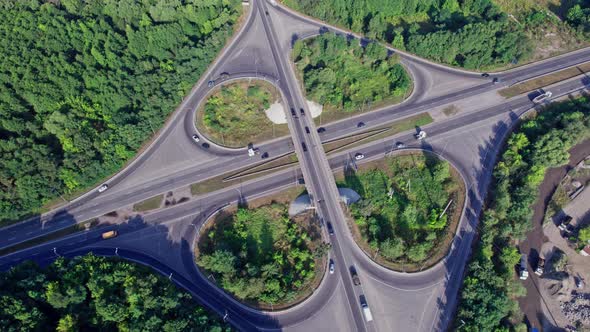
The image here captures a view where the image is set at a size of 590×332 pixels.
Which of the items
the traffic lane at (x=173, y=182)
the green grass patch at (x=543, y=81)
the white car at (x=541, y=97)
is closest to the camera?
the traffic lane at (x=173, y=182)

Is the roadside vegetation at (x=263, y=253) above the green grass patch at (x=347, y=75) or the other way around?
the other way around

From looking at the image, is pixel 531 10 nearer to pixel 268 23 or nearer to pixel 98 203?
pixel 268 23

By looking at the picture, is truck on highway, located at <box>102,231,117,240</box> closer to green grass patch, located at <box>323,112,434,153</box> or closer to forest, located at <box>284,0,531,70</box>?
green grass patch, located at <box>323,112,434,153</box>

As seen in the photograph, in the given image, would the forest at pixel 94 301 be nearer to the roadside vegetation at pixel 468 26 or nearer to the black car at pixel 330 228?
the black car at pixel 330 228

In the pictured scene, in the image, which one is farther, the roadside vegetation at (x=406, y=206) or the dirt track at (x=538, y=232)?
the roadside vegetation at (x=406, y=206)

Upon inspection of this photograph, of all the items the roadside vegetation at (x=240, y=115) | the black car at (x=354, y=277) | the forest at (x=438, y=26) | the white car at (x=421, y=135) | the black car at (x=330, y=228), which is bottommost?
the black car at (x=354, y=277)

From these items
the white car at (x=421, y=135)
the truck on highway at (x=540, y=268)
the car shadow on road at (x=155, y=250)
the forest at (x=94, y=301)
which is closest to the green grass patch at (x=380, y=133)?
the white car at (x=421, y=135)
